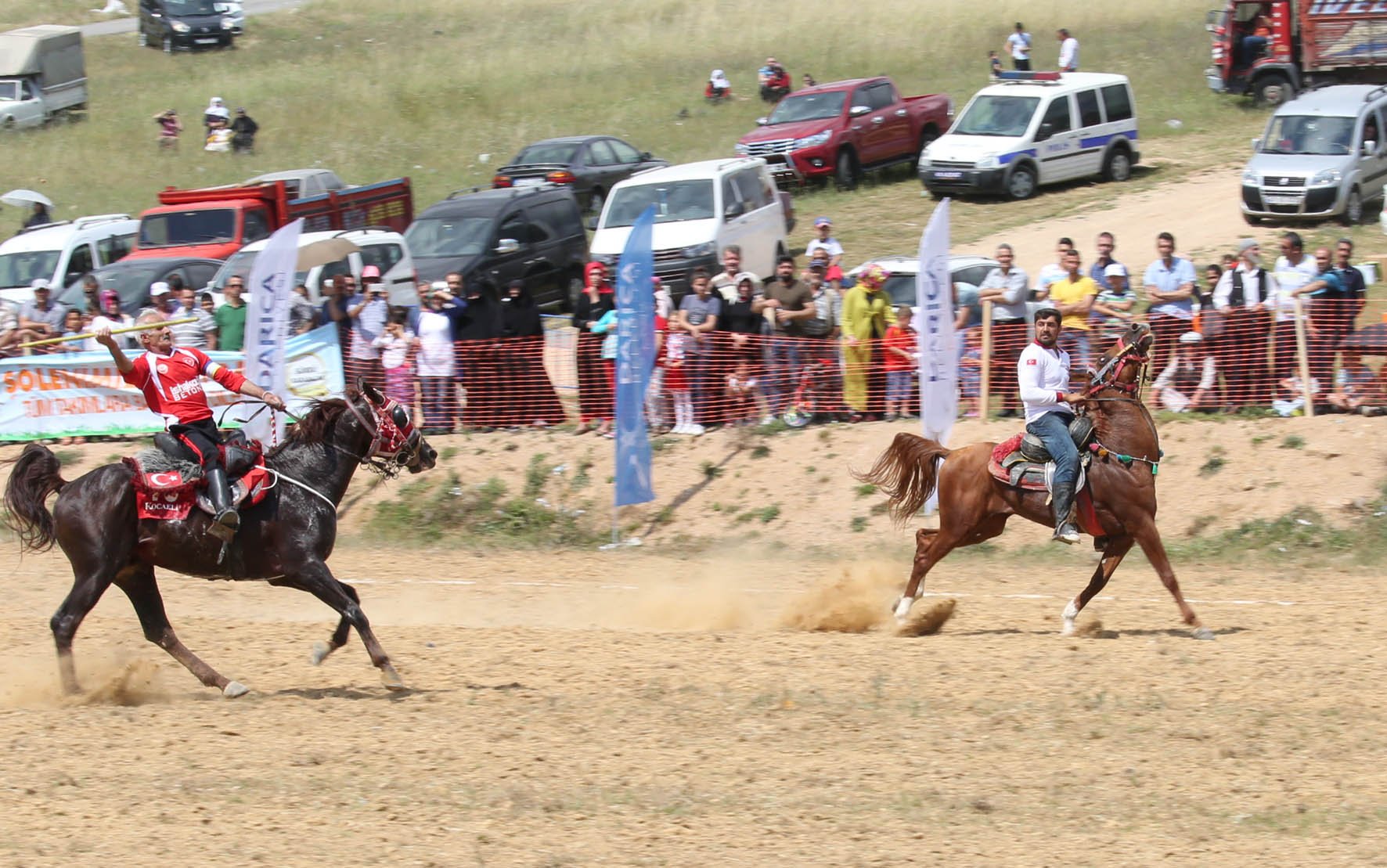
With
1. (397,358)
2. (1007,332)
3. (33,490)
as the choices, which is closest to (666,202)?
(397,358)

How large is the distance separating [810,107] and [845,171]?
155 cm

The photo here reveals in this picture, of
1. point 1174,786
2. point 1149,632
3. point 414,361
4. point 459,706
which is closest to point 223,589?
point 414,361

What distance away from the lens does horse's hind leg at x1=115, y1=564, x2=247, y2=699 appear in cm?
975

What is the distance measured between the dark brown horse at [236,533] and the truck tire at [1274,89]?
2665 cm

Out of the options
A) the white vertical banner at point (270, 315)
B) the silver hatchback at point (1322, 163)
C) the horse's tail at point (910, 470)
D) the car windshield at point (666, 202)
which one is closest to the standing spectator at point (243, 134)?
the car windshield at point (666, 202)

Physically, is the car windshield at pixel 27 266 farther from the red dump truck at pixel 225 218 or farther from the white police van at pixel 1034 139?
the white police van at pixel 1034 139

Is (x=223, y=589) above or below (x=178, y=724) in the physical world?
below

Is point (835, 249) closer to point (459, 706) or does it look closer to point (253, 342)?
point (253, 342)

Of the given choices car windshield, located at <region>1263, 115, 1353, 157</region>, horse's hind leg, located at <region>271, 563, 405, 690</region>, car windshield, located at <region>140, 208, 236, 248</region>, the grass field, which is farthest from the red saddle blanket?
the grass field

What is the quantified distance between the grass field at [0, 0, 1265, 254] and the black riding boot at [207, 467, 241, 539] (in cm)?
2020

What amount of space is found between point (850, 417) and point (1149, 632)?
579cm

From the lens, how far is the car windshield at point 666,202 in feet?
72.7

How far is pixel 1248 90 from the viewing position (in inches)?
1307

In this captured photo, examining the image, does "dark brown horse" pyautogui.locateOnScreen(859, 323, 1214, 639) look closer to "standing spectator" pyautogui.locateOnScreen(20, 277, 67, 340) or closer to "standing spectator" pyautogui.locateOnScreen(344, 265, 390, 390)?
"standing spectator" pyautogui.locateOnScreen(344, 265, 390, 390)
